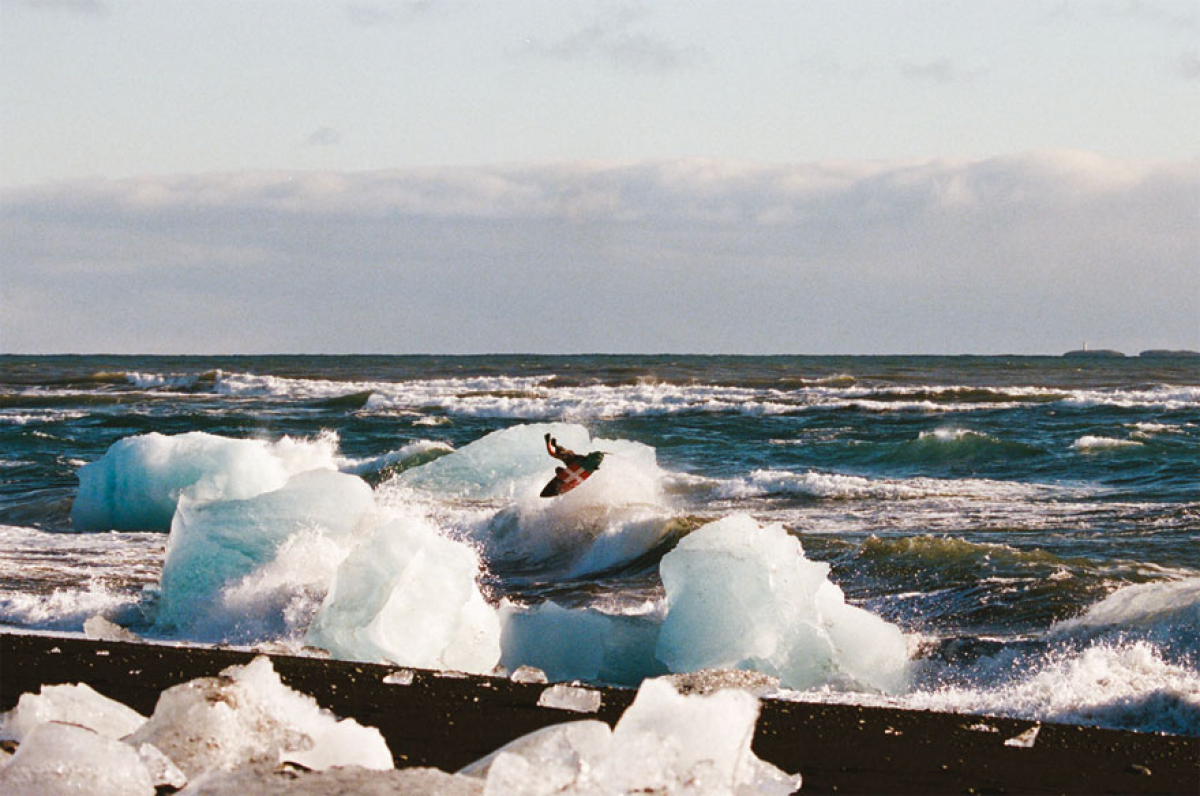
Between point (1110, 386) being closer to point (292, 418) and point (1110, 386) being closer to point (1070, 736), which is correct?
point (292, 418)

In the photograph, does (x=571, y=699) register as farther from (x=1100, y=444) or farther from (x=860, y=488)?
(x=1100, y=444)

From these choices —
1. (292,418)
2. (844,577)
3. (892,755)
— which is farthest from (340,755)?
(292,418)

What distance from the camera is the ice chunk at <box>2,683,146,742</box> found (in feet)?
13.5

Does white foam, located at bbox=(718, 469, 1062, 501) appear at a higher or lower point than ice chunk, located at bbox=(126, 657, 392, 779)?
lower

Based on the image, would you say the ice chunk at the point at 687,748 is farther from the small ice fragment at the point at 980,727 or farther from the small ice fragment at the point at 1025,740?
the small ice fragment at the point at 980,727

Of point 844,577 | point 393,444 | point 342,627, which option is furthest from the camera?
point 393,444

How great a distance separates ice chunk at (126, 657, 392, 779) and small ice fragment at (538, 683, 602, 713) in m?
1.42

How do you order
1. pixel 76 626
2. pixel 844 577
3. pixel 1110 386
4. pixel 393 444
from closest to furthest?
pixel 76 626
pixel 844 577
pixel 393 444
pixel 1110 386

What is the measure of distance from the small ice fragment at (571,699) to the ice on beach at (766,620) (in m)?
1.66

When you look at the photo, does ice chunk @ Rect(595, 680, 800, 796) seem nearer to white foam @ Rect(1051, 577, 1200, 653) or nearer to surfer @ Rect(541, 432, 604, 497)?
white foam @ Rect(1051, 577, 1200, 653)

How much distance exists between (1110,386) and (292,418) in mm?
26720

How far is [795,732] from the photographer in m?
4.99

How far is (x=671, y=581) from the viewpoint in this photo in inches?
299

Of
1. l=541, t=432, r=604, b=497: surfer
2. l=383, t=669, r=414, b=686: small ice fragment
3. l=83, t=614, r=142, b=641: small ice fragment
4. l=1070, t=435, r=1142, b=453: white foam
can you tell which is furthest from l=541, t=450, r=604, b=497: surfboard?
l=1070, t=435, r=1142, b=453: white foam
